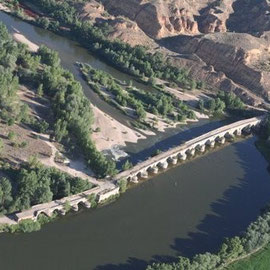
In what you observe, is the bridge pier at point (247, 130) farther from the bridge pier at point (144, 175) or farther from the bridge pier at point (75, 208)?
the bridge pier at point (75, 208)

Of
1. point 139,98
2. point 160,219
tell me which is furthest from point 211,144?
point 160,219

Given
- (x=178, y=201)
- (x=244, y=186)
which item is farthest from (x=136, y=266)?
(x=244, y=186)

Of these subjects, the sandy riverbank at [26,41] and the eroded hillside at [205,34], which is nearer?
the sandy riverbank at [26,41]

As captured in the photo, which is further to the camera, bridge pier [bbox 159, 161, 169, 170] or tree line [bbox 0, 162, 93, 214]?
bridge pier [bbox 159, 161, 169, 170]

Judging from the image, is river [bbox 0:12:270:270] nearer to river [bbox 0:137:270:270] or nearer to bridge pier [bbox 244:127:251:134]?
river [bbox 0:137:270:270]

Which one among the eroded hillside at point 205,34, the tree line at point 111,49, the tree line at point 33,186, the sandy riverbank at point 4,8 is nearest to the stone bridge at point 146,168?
the tree line at point 33,186

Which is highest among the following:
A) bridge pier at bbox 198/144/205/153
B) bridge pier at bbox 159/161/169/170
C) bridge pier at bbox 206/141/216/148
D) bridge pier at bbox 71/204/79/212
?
→ bridge pier at bbox 206/141/216/148

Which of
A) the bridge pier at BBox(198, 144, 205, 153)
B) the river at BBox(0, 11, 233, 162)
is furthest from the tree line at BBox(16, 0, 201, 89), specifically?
the bridge pier at BBox(198, 144, 205, 153)

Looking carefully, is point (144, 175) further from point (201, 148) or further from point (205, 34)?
point (205, 34)
